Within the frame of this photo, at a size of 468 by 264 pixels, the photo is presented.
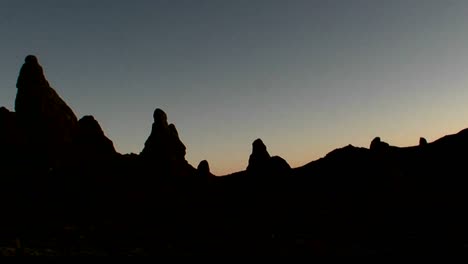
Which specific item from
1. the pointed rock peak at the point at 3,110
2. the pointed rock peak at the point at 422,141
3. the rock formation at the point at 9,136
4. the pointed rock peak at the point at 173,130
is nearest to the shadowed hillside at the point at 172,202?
the rock formation at the point at 9,136

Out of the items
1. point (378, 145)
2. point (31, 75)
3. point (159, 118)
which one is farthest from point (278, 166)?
point (31, 75)

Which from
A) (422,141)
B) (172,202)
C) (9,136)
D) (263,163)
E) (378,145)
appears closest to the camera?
(9,136)

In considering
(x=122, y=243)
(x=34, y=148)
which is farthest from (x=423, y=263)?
(x=34, y=148)

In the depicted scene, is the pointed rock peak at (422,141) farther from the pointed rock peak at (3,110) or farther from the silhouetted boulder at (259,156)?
the pointed rock peak at (3,110)

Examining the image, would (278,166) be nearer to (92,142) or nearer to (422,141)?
(92,142)

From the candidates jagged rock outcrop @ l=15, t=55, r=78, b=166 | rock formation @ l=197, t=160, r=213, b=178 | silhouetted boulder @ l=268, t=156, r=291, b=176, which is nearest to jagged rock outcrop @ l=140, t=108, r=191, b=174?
rock formation @ l=197, t=160, r=213, b=178

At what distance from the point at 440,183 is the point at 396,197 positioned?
22.9m

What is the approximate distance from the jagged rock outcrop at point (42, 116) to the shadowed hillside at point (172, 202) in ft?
0.49

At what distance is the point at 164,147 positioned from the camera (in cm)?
8225

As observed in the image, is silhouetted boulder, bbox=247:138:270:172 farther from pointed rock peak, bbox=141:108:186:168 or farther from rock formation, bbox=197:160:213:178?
pointed rock peak, bbox=141:108:186:168

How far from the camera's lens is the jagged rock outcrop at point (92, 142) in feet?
236

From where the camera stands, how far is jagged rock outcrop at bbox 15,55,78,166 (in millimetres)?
66250

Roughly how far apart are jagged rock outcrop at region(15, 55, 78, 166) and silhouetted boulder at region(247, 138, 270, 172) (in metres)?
31.4

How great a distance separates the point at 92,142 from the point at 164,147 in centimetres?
1205
